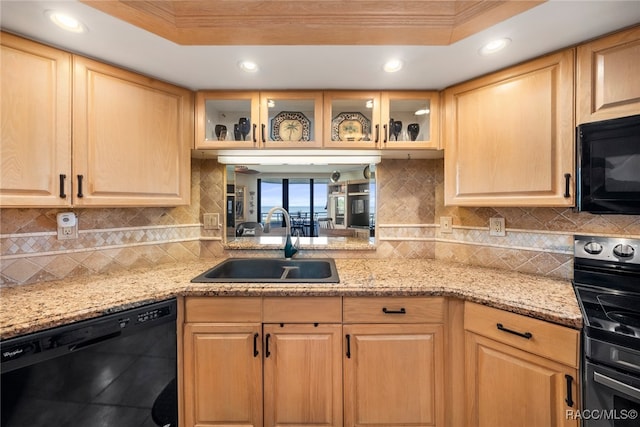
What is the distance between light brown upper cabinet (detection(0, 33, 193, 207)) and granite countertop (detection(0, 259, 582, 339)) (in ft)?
1.38

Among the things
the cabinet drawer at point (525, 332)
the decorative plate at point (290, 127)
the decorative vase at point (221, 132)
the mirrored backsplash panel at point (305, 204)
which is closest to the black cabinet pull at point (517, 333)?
the cabinet drawer at point (525, 332)

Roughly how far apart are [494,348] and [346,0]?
5.35ft

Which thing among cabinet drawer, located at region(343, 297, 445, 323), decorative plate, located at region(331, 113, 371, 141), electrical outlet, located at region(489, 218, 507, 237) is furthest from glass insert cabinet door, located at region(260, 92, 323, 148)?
electrical outlet, located at region(489, 218, 507, 237)

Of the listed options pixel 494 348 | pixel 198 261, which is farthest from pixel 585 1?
pixel 198 261

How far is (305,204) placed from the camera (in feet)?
7.47

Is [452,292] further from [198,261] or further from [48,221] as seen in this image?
[48,221]

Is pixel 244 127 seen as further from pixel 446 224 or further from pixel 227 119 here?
pixel 446 224

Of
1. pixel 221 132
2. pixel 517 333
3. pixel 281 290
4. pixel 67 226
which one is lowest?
pixel 517 333

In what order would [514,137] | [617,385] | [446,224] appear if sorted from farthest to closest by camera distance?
[446,224] < [514,137] < [617,385]

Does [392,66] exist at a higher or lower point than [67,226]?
higher

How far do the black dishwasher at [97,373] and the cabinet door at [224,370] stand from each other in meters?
0.08

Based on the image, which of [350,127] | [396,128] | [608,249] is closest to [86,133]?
[350,127]

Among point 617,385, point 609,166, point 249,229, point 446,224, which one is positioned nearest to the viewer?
point 617,385

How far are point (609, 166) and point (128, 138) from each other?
228cm
